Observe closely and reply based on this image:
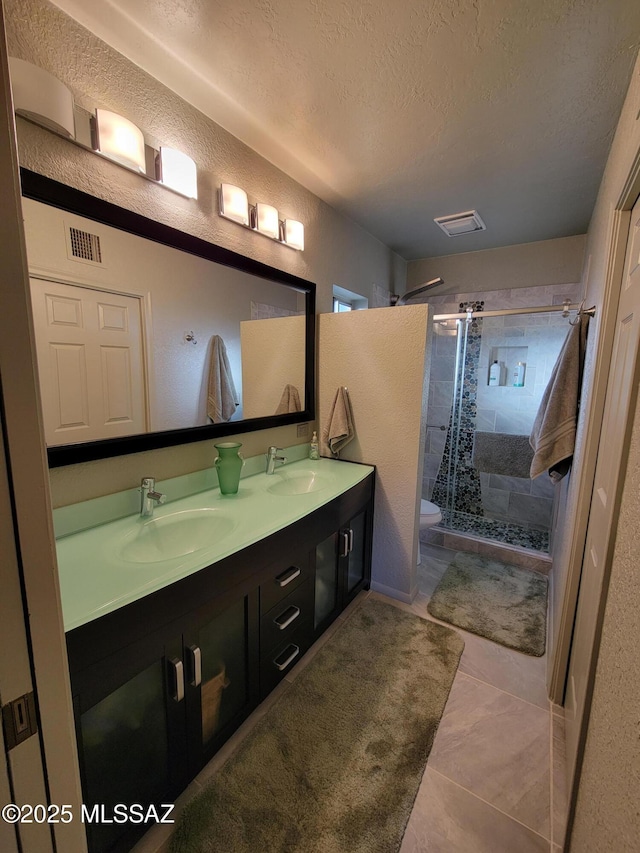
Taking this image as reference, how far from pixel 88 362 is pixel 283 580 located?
42.7 inches

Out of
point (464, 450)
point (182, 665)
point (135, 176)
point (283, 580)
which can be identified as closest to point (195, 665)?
point (182, 665)

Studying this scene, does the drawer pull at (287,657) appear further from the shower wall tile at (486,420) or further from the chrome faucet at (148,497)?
the shower wall tile at (486,420)

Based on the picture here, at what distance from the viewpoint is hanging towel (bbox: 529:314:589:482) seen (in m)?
1.72

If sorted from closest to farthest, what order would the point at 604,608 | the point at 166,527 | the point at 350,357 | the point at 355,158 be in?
1. the point at 604,608
2. the point at 166,527
3. the point at 355,158
4. the point at 350,357

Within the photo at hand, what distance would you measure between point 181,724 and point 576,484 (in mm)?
1693

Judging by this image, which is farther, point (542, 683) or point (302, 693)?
point (542, 683)

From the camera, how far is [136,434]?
138 cm

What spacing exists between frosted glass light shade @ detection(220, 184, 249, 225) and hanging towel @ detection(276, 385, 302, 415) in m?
0.90

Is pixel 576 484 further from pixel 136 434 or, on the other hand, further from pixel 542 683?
pixel 136 434

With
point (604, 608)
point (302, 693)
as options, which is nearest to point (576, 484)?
point (604, 608)

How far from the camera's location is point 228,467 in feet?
5.23

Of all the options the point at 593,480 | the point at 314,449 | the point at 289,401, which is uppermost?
the point at 289,401

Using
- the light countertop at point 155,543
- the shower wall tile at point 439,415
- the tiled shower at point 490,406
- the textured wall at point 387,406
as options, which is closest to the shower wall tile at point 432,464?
the tiled shower at point 490,406

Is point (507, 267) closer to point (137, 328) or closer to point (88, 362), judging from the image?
point (137, 328)
